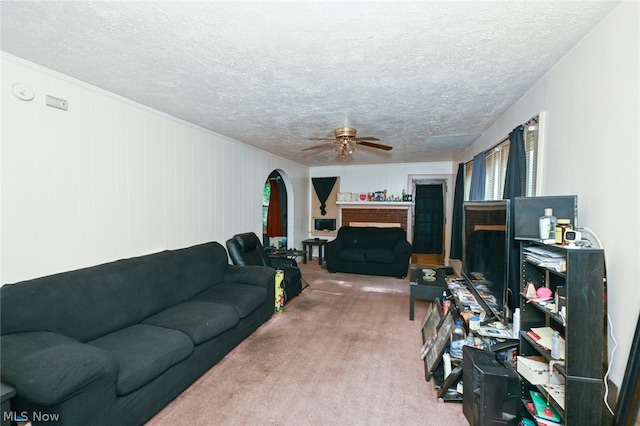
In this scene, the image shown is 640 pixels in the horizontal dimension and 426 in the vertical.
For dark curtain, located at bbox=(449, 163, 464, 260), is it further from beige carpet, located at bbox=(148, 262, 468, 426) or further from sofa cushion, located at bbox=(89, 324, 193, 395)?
sofa cushion, located at bbox=(89, 324, 193, 395)

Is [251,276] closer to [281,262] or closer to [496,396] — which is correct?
[281,262]

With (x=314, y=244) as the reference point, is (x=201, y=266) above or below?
above

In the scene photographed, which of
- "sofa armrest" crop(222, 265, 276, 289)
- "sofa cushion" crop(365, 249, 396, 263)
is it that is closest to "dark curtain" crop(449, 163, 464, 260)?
"sofa cushion" crop(365, 249, 396, 263)

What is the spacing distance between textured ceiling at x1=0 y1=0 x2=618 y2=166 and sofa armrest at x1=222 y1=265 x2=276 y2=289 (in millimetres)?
1872

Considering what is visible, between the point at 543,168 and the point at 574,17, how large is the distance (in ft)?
3.37

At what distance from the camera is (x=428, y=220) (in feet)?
22.0

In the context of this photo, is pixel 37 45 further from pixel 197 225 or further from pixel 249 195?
pixel 249 195

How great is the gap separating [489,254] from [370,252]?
3.16 meters

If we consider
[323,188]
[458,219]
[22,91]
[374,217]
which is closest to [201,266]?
[22,91]

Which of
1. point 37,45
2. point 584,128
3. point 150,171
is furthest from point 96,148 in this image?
point 584,128

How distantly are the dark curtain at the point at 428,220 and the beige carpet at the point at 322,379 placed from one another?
330 cm

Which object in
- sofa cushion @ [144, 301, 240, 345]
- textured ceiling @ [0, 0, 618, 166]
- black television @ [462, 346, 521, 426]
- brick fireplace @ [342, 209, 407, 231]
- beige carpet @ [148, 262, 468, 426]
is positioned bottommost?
beige carpet @ [148, 262, 468, 426]

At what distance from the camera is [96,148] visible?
2443 mm

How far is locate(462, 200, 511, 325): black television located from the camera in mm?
2193
